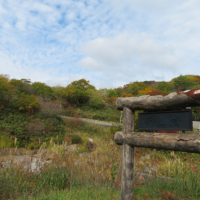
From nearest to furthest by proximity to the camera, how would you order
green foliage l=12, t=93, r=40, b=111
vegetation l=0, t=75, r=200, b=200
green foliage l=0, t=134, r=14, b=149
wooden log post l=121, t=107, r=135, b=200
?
wooden log post l=121, t=107, r=135, b=200
vegetation l=0, t=75, r=200, b=200
green foliage l=0, t=134, r=14, b=149
green foliage l=12, t=93, r=40, b=111

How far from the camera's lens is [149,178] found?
4000 mm

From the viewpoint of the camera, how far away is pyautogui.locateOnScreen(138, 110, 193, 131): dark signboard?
2.27m

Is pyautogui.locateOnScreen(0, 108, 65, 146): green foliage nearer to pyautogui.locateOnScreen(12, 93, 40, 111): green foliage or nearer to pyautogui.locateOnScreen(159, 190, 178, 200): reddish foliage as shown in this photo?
pyautogui.locateOnScreen(12, 93, 40, 111): green foliage

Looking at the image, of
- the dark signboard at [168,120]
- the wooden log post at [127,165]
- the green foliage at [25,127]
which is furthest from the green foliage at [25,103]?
the dark signboard at [168,120]

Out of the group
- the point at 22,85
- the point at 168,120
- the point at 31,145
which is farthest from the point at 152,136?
the point at 22,85

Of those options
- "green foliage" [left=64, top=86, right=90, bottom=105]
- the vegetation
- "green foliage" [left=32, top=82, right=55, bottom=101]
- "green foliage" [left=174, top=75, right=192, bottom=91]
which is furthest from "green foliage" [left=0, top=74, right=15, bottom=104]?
"green foliage" [left=174, top=75, right=192, bottom=91]

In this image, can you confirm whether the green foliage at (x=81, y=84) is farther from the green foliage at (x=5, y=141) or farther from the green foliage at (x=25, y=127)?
the green foliage at (x=5, y=141)

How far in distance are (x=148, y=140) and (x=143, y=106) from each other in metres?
0.60

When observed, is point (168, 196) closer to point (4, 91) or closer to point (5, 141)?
point (5, 141)

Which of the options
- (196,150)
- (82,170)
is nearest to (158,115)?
(196,150)

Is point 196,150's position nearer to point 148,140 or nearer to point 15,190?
point 148,140

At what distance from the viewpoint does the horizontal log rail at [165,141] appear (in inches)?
81.7

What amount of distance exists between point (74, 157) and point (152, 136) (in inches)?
142

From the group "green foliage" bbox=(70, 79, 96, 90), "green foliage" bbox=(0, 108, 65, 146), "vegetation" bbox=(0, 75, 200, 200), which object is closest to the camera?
"vegetation" bbox=(0, 75, 200, 200)
